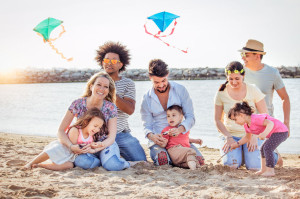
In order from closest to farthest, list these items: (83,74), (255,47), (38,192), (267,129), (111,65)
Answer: (38,192), (267,129), (255,47), (111,65), (83,74)

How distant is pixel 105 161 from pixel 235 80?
1.72m

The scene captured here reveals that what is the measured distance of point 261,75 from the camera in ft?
15.0

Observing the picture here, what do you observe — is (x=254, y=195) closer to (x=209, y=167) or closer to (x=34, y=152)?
(x=209, y=167)

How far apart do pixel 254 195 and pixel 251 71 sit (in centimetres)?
211

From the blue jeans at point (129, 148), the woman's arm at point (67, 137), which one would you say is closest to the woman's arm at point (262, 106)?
the blue jeans at point (129, 148)

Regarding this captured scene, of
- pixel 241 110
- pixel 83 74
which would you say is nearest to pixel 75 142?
pixel 241 110

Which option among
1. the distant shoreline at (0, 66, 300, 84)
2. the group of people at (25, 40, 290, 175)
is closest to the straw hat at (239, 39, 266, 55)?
the group of people at (25, 40, 290, 175)

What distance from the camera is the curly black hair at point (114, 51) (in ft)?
15.6

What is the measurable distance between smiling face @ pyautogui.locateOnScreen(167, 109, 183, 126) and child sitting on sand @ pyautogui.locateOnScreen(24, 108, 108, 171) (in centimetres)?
79

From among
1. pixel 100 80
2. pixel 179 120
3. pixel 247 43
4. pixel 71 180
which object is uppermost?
pixel 247 43

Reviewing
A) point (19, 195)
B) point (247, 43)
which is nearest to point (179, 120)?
point (247, 43)

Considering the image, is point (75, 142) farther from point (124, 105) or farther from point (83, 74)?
point (83, 74)

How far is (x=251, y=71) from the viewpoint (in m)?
4.66

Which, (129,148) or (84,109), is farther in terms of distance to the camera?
(129,148)
